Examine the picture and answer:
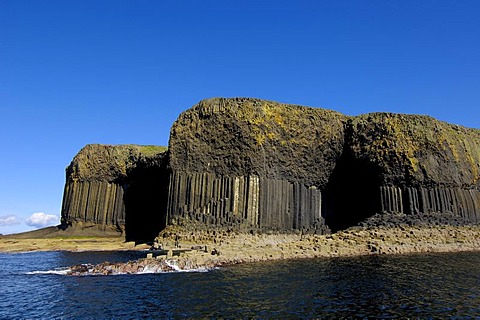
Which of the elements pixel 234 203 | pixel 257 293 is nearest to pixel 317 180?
pixel 234 203

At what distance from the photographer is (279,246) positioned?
35.7 metres

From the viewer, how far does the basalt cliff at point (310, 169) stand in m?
43.2

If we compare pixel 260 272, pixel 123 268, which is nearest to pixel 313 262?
pixel 260 272

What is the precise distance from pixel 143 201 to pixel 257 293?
136 ft

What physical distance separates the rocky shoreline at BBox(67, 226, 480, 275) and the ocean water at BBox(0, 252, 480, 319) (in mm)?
2553

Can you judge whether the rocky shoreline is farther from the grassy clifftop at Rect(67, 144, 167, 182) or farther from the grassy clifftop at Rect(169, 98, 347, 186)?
the grassy clifftop at Rect(67, 144, 167, 182)

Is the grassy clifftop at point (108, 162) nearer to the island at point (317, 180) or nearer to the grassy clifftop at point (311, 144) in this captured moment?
the island at point (317, 180)

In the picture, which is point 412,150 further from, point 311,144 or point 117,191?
point 117,191

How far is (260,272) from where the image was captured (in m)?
25.7

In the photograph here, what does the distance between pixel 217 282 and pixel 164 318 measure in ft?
23.3

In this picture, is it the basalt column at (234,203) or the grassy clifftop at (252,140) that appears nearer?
the basalt column at (234,203)

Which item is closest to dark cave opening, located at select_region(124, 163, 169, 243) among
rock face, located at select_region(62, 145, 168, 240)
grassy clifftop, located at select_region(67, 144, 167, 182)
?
rock face, located at select_region(62, 145, 168, 240)

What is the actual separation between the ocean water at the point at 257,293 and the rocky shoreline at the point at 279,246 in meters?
2.55

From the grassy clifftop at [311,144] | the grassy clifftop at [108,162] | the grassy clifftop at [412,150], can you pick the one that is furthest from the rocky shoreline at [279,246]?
the grassy clifftop at [108,162]
